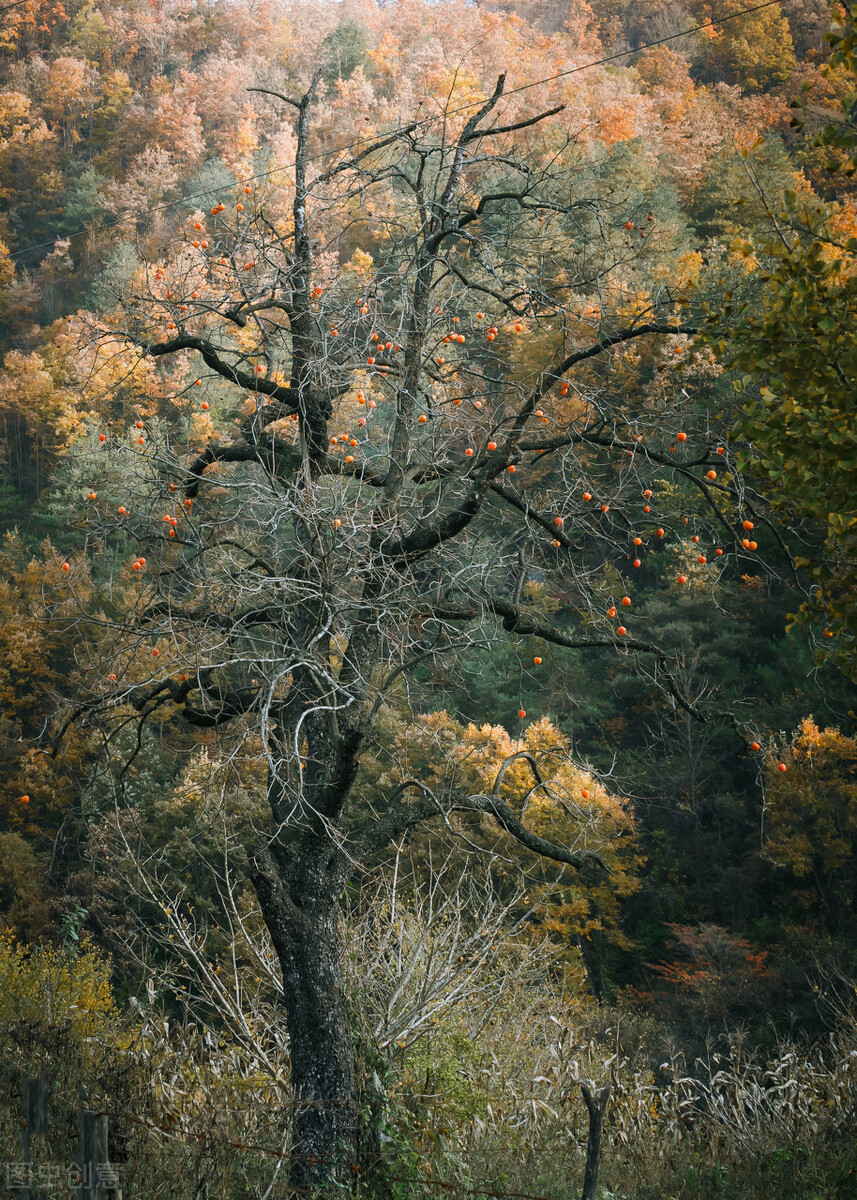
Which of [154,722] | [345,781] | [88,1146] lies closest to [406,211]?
[345,781]

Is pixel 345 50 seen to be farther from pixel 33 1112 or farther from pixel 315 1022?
pixel 33 1112

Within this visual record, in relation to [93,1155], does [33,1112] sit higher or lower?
lower

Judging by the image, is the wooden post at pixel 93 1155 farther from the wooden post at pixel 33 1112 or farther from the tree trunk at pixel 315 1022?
the tree trunk at pixel 315 1022

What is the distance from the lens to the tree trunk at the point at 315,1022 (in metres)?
4.79

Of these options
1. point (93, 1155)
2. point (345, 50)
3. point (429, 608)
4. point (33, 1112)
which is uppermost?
point (345, 50)

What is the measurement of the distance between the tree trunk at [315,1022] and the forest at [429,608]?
0.08 feet

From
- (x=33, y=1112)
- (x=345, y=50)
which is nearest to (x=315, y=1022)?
(x=33, y=1112)

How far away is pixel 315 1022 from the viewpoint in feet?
16.1

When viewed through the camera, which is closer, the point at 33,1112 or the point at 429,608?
the point at 33,1112

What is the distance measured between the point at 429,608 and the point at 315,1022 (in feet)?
7.25

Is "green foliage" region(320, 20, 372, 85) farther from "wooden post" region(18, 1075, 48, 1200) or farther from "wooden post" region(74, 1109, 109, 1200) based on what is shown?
"wooden post" region(74, 1109, 109, 1200)

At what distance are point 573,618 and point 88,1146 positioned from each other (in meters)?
22.9

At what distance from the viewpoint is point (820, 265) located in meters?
4.52

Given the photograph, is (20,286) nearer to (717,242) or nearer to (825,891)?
(717,242)
